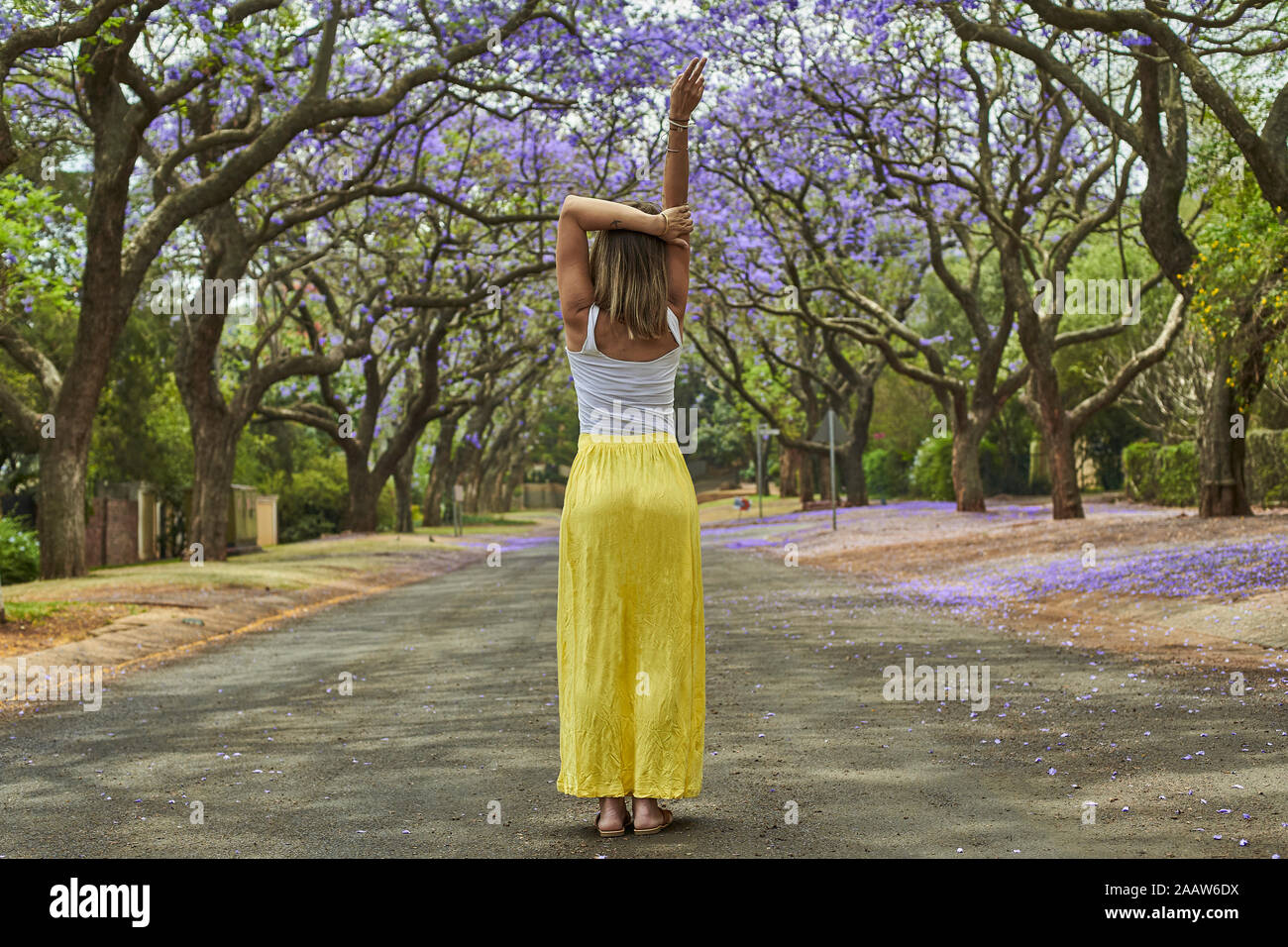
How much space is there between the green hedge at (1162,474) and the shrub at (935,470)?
8.26 metres

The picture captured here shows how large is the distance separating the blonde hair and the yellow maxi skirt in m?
0.46

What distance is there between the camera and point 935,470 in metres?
42.1

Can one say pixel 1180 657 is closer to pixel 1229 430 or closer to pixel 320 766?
pixel 320 766

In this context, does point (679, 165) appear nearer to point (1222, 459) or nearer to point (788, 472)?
point (1222, 459)

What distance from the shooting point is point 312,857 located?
4.21m

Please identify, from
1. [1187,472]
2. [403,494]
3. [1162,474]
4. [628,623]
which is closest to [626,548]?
[628,623]

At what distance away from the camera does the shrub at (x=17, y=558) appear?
687 inches

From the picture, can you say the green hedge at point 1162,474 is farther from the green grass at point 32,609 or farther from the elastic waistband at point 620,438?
the elastic waistband at point 620,438

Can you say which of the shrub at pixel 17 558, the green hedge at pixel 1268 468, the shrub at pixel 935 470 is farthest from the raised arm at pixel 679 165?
the shrub at pixel 935 470

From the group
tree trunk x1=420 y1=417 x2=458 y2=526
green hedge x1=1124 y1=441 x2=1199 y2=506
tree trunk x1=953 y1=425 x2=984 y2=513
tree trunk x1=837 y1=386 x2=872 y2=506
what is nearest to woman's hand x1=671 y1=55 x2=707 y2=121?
tree trunk x1=953 y1=425 x2=984 y2=513

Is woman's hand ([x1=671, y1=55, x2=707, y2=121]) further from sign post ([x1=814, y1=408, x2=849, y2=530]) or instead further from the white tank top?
sign post ([x1=814, y1=408, x2=849, y2=530])

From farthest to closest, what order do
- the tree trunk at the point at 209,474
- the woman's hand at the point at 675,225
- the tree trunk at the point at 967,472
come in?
the tree trunk at the point at 967,472
the tree trunk at the point at 209,474
the woman's hand at the point at 675,225

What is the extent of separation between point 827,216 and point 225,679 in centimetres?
2290

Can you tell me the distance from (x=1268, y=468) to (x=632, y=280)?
23041mm
